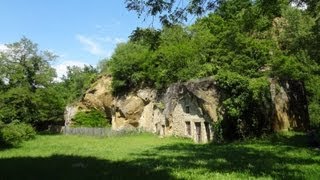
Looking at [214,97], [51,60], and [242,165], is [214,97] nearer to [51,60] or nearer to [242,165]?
[242,165]

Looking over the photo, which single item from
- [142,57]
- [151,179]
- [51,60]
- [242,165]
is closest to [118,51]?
[142,57]

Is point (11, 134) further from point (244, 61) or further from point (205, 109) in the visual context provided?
point (244, 61)

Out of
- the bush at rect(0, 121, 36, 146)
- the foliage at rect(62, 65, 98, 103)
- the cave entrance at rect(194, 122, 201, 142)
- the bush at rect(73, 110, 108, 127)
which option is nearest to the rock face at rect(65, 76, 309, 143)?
the cave entrance at rect(194, 122, 201, 142)

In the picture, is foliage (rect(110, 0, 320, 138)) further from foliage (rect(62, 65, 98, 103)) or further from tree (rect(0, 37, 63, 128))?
foliage (rect(62, 65, 98, 103))

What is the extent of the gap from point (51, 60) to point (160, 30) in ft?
209

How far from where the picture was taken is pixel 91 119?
77.0 meters

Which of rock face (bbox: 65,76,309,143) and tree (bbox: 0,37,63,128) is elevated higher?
tree (bbox: 0,37,63,128)

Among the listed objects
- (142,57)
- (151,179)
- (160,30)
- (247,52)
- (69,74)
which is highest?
(69,74)

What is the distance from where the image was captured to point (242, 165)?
20.3 metres

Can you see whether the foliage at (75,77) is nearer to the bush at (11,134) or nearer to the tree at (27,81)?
the tree at (27,81)

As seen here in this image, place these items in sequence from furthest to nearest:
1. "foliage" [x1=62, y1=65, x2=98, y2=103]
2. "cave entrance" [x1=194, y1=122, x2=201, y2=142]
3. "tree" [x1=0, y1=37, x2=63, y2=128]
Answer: "foliage" [x1=62, y1=65, x2=98, y2=103], "tree" [x1=0, y1=37, x2=63, y2=128], "cave entrance" [x1=194, y1=122, x2=201, y2=142]

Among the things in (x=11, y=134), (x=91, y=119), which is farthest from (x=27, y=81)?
(x=11, y=134)

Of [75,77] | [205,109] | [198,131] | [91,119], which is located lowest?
[198,131]

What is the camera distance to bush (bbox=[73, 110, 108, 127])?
7681 cm
